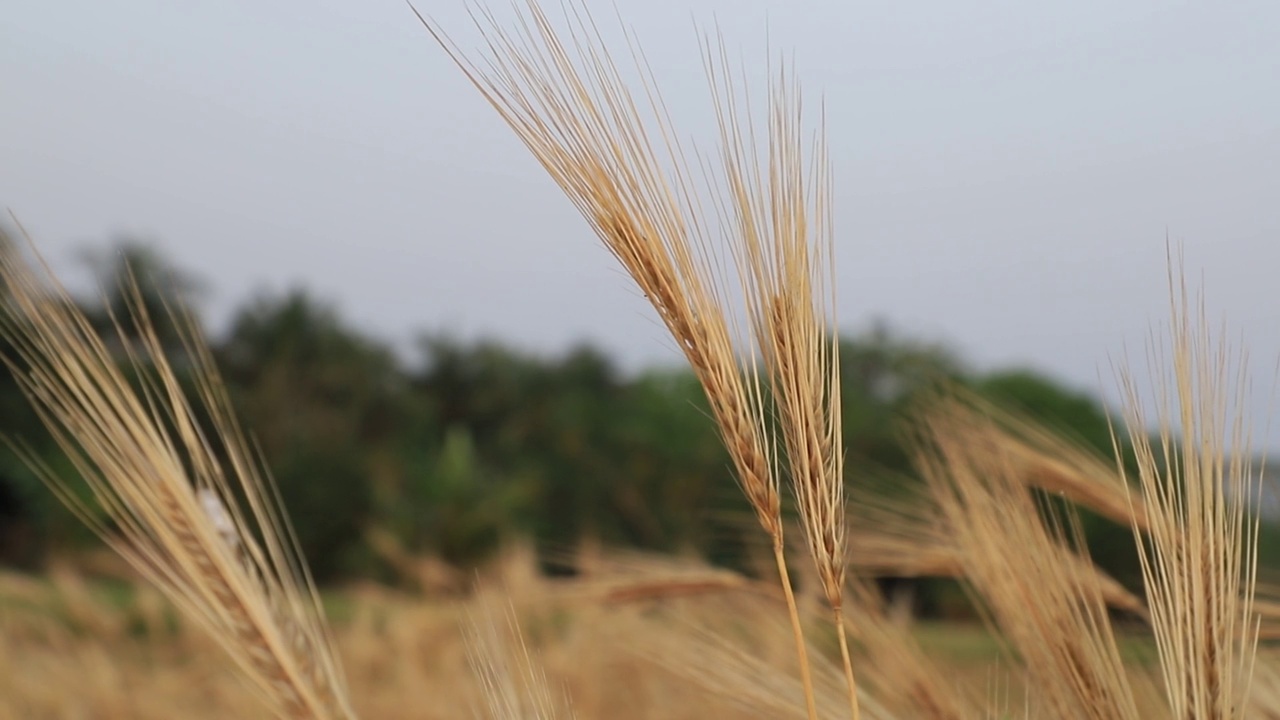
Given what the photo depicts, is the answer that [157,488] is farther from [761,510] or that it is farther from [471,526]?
[471,526]

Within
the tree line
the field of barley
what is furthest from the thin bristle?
the tree line

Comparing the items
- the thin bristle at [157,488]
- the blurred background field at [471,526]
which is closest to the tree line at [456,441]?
the blurred background field at [471,526]

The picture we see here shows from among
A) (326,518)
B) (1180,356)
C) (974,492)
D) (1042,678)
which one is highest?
(1180,356)

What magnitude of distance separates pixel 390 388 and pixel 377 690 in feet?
16.1

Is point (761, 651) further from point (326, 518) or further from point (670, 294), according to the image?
point (326, 518)

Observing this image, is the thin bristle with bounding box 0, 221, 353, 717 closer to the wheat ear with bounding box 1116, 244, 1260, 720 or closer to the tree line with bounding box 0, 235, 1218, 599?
the wheat ear with bounding box 1116, 244, 1260, 720

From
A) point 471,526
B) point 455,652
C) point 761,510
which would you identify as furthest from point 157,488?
point 471,526

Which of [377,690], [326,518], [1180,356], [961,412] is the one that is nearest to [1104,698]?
[1180,356]

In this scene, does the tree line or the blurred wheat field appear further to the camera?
the tree line

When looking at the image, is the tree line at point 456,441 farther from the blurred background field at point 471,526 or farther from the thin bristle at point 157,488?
the thin bristle at point 157,488

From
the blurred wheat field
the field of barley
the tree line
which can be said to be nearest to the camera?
the field of barley

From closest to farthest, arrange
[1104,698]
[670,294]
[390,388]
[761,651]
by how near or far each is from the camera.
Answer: [670,294], [1104,698], [761,651], [390,388]

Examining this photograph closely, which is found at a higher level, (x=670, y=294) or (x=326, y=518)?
(x=670, y=294)

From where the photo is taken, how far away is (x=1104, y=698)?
0.65m
